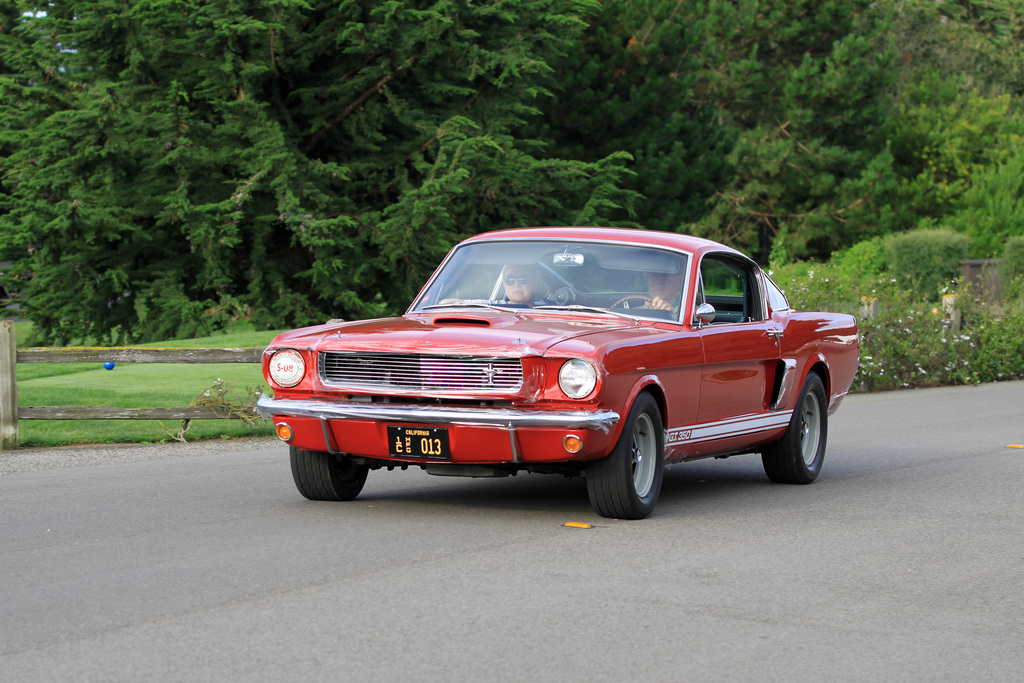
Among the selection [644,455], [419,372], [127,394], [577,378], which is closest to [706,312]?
[644,455]

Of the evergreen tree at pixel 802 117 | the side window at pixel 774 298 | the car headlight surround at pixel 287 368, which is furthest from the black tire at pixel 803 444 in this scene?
the evergreen tree at pixel 802 117

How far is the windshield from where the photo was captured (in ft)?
27.4

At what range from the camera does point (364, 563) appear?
628 centimetres

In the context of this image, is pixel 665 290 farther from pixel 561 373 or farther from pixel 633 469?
pixel 561 373

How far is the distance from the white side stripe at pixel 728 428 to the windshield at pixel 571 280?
2.46ft

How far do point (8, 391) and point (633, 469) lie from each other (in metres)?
6.16

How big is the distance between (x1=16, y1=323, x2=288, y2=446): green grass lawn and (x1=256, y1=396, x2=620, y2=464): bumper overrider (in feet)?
16.4

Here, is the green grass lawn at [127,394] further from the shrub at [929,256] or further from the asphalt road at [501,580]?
the shrub at [929,256]

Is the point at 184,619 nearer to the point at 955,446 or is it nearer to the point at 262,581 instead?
the point at 262,581

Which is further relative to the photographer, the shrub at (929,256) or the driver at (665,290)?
the shrub at (929,256)

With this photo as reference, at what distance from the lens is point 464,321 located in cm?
774

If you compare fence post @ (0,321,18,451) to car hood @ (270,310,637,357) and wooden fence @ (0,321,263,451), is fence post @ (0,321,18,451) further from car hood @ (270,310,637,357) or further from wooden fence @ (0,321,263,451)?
car hood @ (270,310,637,357)

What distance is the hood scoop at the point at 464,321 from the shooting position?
7.65 metres

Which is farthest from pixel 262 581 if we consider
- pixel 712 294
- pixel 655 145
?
pixel 655 145
